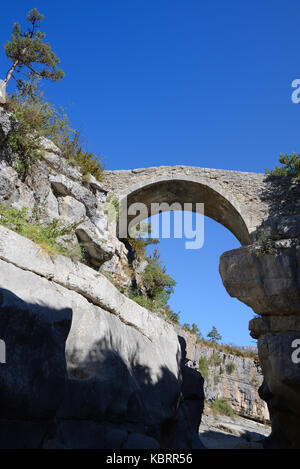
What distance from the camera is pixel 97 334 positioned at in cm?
424

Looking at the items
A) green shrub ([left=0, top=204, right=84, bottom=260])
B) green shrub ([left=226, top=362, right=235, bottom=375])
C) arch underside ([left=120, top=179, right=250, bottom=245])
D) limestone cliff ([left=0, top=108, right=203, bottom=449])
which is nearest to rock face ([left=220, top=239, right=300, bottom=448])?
arch underside ([left=120, top=179, right=250, bottom=245])

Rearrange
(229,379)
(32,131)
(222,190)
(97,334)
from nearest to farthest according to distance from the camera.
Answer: (97,334) → (32,131) → (222,190) → (229,379)

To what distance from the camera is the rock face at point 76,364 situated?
2951mm

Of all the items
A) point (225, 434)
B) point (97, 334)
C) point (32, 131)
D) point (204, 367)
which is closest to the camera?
point (97, 334)

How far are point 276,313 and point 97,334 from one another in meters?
6.56

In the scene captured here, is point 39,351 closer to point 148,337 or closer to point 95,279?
point 95,279

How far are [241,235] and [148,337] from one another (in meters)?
7.23

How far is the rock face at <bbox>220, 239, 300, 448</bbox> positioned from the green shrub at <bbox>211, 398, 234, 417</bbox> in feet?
15.7

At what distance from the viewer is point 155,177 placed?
11383 mm

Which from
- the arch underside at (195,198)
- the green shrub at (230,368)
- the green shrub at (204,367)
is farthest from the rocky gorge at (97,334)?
the green shrub at (230,368)

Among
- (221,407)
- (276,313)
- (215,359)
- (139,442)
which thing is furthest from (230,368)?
(139,442)

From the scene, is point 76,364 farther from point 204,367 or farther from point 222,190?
point 204,367

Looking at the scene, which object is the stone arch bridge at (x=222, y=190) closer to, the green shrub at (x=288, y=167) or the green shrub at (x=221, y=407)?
the green shrub at (x=288, y=167)

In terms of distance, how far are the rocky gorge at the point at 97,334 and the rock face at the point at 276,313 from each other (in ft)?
0.09
